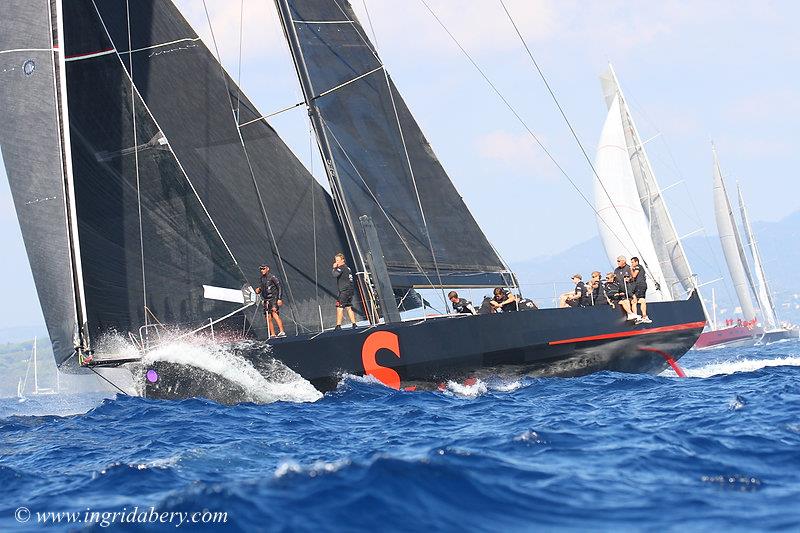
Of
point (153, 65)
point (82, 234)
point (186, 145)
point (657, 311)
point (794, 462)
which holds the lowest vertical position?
point (794, 462)

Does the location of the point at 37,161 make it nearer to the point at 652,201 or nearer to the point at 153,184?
Result: the point at 153,184

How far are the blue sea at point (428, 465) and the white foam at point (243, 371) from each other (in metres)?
1.02

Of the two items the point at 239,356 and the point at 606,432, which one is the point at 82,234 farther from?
the point at 606,432

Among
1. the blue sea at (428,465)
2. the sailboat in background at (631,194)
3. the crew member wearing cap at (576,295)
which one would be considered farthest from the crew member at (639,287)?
the sailboat in background at (631,194)

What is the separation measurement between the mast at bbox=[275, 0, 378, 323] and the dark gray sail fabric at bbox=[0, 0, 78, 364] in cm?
380

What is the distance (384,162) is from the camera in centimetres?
1580

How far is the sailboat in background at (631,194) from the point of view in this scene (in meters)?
36.7

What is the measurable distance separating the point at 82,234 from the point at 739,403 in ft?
27.9

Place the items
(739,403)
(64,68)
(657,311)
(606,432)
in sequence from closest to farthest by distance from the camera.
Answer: (606,432) → (739,403) → (64,68) → (657,311)

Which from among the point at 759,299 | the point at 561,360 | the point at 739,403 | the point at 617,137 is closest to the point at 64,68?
the point at 561,360

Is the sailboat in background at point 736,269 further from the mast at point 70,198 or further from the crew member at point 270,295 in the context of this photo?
the mast at point 70,198

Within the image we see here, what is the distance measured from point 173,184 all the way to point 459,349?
4671 mm

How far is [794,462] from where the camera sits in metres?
6.98

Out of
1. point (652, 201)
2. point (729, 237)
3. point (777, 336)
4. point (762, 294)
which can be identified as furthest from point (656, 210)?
point (762, 294)
